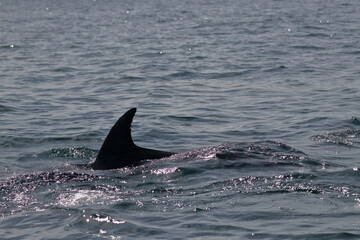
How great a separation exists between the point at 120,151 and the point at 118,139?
0.22m

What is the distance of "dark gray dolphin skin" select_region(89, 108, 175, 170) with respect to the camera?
11914 millimetres

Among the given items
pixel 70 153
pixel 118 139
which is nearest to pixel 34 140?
pixel 70 153

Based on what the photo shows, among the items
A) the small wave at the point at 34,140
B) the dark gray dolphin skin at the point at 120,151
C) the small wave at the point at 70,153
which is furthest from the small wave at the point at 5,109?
the dark gray dolphin skin at the point at 120,151

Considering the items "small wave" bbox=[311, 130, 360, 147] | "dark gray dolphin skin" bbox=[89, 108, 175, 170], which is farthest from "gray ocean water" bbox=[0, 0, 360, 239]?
"dark gray dolphin skin" bbox=[89, 108, 175, 170]

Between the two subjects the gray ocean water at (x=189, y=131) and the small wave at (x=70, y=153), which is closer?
the gray ocean water at (x=189, y=131)

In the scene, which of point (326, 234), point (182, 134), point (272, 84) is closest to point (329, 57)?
point (272, 84)

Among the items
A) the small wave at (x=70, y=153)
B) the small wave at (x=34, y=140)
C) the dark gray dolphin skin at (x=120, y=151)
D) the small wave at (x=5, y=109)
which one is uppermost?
the dark gray dolphin skin at (x=120, y=151)

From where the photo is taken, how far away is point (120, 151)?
1213 centimetres

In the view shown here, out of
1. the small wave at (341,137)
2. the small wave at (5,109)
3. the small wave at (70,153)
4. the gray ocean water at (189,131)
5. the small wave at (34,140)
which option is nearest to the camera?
the gray ocean water at (189,131)

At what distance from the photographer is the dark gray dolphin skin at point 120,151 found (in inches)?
469

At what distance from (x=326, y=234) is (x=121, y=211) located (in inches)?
98.0

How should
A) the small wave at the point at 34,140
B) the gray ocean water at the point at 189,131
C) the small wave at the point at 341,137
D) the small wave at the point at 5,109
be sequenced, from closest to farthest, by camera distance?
the gray ocean water at the point at 189,131 < the small wave at the point at 341,137 < the small wave at the point at 34,140 < the small wave at the point at 5,109

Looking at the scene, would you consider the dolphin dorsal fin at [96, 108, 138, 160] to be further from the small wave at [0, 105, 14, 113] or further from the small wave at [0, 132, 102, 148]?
the small wave at [0, 105, 14, 113]

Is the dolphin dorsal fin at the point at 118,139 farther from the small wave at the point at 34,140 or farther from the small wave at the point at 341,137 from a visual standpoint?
the small wave at the point at 341,137
